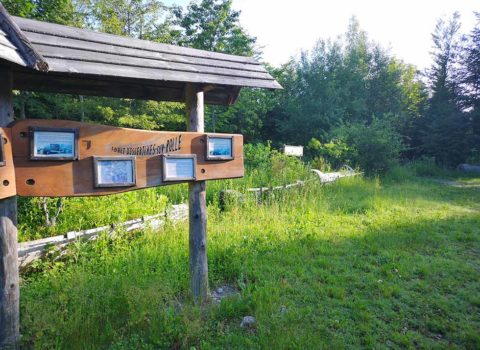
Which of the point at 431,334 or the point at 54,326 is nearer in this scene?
the point at 54,326

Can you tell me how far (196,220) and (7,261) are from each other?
177cm

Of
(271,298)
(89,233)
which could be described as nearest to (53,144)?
(89,233)

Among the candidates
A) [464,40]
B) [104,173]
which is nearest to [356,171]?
[104,173]

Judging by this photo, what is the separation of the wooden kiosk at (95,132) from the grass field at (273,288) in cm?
50

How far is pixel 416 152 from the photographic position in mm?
21875

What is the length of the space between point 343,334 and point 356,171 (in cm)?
1089

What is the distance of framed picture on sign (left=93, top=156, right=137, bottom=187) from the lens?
2789 mm

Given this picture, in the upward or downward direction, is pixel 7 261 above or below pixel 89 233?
above

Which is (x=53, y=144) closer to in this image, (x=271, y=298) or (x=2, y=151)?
(x=2, y=151)

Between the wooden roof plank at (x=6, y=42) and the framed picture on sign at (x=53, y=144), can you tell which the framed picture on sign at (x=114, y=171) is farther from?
the wooden roof plank at (x=6, y=42)

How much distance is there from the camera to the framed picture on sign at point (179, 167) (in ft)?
10.5

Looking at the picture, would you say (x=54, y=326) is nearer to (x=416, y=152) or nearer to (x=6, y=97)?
(x=6, y=97)

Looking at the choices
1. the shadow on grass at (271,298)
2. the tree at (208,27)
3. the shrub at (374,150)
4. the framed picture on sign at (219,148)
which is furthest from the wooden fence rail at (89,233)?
the tree at (208,27)

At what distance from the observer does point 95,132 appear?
2814 mm
